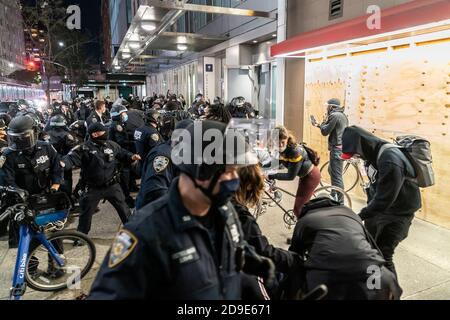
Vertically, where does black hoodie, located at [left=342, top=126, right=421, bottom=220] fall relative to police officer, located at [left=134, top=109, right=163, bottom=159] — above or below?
below

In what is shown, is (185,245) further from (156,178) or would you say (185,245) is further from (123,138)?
(123,138)

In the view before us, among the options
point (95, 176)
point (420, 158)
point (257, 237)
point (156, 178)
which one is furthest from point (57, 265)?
point (420, 158)

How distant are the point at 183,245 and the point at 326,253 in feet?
3.52

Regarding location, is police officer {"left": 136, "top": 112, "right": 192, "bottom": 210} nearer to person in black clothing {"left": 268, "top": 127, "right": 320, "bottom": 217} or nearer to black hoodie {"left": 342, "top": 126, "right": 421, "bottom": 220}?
person in black clothing {"left": 268, "top": 127, "right": 320, "bottom": 217}

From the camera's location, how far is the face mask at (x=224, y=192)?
4.79ft

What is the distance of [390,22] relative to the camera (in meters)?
4.55

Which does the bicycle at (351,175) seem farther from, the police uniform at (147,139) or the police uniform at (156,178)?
the police uniform at (156,178)

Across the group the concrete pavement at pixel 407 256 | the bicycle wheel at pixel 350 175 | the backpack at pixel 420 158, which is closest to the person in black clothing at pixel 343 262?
the backpack at pixel 420 158

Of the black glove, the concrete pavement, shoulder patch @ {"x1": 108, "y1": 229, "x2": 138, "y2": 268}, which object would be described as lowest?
the concrete pavement

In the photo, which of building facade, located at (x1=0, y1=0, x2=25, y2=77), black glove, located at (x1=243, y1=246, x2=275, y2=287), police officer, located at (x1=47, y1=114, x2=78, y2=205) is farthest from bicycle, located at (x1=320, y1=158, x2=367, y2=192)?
building facade, located at (x1=0, y1=0, x2=25, y2=77)

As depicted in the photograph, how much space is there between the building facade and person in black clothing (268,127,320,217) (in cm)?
4759

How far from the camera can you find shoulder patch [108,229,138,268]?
4.08 ft

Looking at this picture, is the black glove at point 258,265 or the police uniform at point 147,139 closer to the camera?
the black glove at point 258,265
